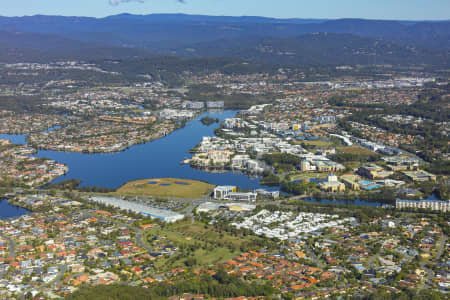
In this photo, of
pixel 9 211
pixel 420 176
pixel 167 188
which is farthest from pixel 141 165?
pixel 420 176

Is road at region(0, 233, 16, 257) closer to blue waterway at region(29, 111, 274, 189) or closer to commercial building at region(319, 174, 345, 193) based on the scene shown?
blue waterway at region(29, 111, 274, 189)

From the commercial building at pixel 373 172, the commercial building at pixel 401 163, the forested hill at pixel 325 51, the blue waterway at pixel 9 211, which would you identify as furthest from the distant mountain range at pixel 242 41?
the blue waterway at pixel 9 211

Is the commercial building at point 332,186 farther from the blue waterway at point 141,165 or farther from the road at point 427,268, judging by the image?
the road at point 427,268

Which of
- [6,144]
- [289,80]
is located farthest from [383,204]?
[289,80]

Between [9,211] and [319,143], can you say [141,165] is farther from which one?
[319,143]

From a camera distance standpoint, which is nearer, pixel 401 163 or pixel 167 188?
pixel 167 188

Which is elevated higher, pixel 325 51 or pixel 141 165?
pixel 325 51
